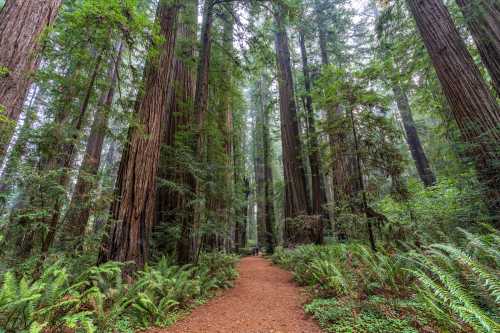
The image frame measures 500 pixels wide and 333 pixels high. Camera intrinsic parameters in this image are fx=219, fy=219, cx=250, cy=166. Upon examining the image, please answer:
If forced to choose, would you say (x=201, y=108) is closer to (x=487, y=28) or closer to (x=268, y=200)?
(x=487, y=28)

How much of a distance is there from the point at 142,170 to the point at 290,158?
225 inches

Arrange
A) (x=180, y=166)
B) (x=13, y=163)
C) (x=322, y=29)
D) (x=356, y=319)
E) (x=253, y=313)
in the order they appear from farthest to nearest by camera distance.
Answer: (x=322, y=29)
(x=180, y=166)
(x=253, y=313)
(x=13, y=163)
(x=356, y=319)

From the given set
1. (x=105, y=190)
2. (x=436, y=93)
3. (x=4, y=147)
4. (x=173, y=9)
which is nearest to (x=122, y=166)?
(x=105, y=190)

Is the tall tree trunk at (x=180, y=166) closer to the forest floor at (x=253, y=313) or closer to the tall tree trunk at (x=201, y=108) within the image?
the tall tree trunk at (x=201, y=108)

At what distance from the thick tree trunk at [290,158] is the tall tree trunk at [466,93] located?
12.8 ft

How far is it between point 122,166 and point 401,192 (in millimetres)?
5615

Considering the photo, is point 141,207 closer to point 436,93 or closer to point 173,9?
point 173,9

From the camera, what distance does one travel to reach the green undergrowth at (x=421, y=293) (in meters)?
1.78

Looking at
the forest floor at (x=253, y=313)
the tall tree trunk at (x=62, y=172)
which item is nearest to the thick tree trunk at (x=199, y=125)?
the forest floor at (x=253, y=313)

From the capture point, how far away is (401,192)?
4594 millimetres

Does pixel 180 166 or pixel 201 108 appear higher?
pixel 201 108

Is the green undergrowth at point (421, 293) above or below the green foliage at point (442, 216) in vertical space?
below

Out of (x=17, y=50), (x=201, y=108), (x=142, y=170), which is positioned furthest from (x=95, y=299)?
(x=201, y=108)

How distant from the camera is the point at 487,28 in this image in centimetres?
434
